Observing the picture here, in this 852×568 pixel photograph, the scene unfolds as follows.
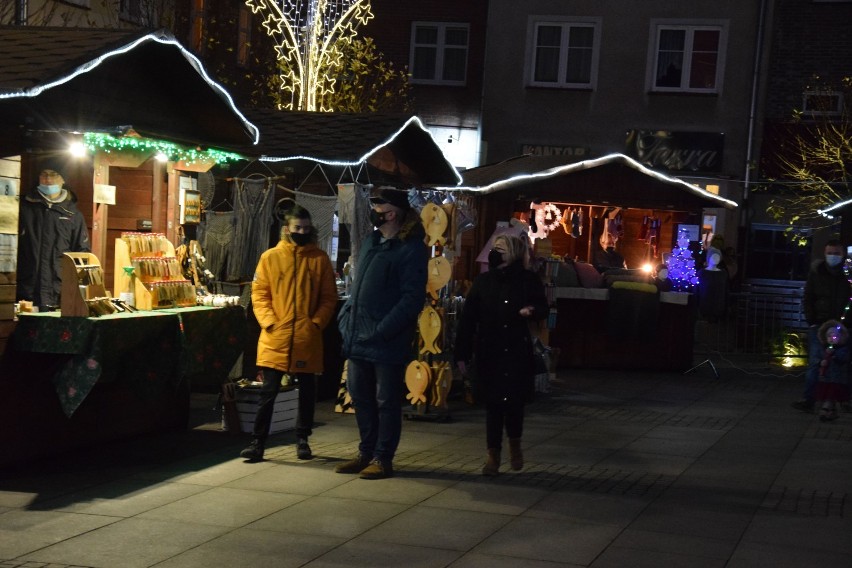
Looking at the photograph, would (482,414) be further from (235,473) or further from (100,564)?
(100,564)

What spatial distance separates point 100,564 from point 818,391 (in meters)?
9.01

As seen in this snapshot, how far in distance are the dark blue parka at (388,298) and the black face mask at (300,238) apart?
0.58 m

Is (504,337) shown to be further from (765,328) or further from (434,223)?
(765,328)

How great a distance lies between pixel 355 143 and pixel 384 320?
16.0 feet

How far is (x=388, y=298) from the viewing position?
8.90m

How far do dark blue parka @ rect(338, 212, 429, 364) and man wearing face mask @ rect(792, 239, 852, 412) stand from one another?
6.13m

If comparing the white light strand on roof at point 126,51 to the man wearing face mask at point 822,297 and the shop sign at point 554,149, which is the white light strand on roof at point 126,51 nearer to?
the man wearing face mask at point 822,297

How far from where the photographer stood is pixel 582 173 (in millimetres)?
19312

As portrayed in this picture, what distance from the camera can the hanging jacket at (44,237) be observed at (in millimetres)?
10516

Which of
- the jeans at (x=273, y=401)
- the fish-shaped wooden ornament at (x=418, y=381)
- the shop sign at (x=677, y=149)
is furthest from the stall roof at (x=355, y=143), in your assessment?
A: the shop sign at (x=677, y=149)

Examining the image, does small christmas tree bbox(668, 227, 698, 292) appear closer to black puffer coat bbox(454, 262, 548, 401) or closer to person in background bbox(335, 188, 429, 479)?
black puffer coat bbox(454, 262, 548, 401)

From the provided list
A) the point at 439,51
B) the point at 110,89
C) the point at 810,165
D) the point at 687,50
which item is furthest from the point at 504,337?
the point at 439,51

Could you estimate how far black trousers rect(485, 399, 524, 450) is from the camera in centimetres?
921

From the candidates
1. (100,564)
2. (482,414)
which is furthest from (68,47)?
(482,414)
